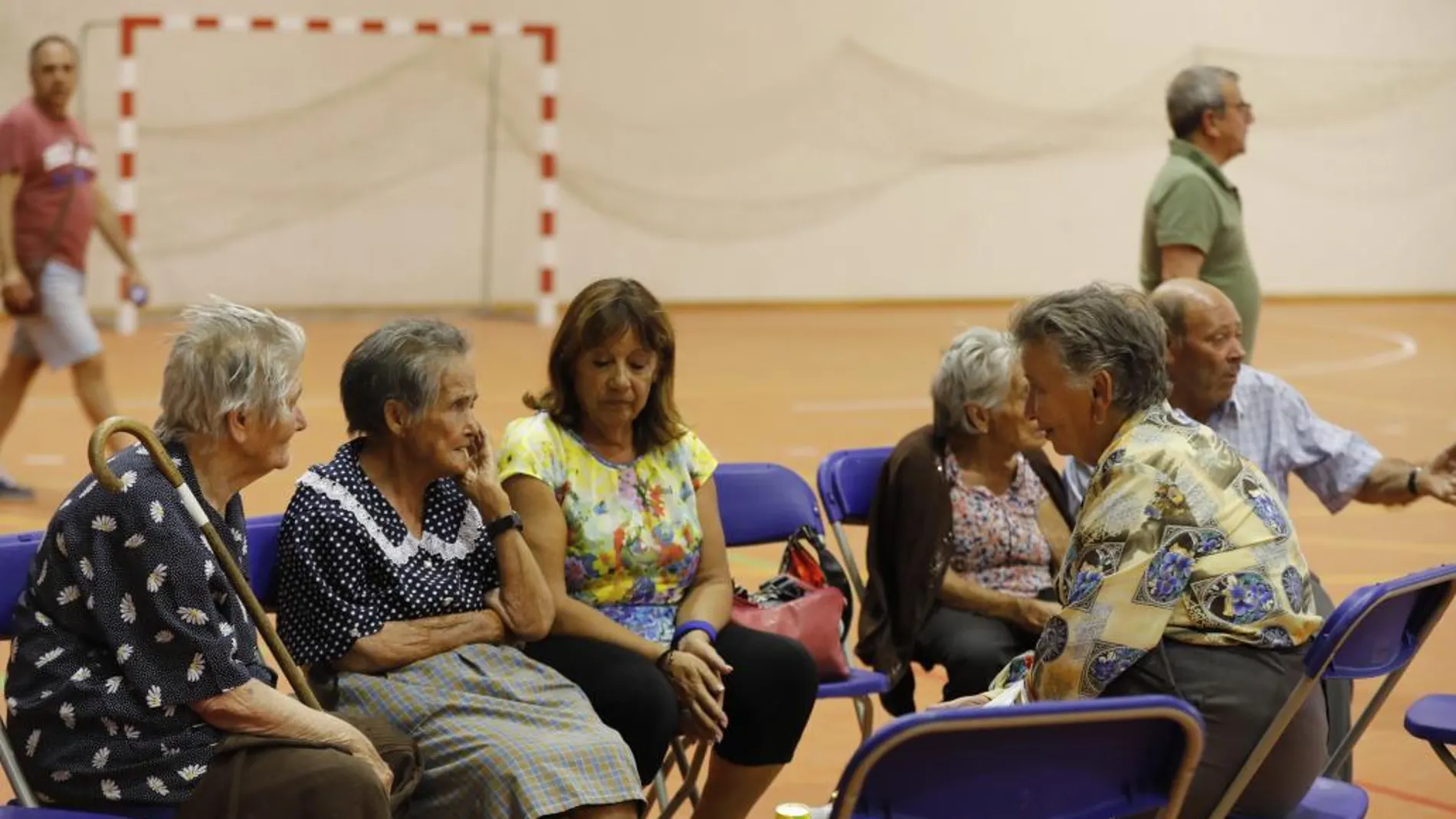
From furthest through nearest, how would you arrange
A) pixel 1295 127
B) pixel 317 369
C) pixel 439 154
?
pixel 1295 127
pixel 439 154
pixel 317 369

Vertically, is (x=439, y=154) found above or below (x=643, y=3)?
below

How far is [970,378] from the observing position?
444 cm

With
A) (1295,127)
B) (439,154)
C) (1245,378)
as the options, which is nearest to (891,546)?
(1245,378)

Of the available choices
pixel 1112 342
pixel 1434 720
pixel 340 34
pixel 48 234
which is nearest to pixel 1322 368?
pixel 340 34

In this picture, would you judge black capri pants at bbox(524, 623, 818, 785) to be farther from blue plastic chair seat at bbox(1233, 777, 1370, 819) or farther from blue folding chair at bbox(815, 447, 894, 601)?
blue plastic chair seat at bbox(1233, 777, 1370, 819)

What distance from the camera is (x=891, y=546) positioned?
440cm


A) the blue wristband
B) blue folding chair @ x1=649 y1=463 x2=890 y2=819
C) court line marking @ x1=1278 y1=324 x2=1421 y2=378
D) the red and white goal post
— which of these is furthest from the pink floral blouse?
the red and white goal post

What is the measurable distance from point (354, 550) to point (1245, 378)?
2173 mm

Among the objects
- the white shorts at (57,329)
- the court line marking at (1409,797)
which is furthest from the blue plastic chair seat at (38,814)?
the white shorts at (57,329)

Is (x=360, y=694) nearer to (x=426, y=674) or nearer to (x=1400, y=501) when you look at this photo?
(x=426, y=674)

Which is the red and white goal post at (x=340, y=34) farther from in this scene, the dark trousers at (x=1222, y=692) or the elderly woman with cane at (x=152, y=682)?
the dark trousers at (x=1222, y=692)

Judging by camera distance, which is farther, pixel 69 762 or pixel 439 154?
pixel 439 154

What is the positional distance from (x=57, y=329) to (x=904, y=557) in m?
4.60

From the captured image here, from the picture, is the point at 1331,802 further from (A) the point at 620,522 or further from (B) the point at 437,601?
(B) the point at 437,601
